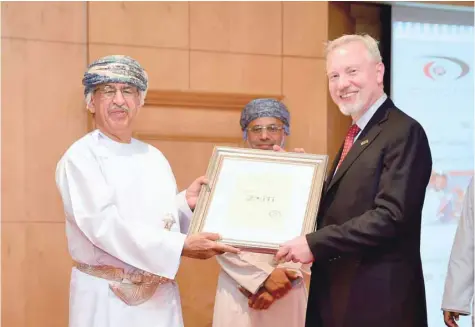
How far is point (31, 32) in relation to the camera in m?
4.41

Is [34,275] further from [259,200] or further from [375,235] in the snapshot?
[375,235]

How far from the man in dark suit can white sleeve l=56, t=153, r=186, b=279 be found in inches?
16.9

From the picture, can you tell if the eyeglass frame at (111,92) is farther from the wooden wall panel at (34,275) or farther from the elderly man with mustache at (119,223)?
the wooden wall panel at (34,275)

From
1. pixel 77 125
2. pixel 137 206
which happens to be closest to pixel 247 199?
pixel 137 206

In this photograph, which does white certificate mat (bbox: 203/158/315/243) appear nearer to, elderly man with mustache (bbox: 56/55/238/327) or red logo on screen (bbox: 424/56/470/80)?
elderly man with mustache (bbox: 56/55/238/327)

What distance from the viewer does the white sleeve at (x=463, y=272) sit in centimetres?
332

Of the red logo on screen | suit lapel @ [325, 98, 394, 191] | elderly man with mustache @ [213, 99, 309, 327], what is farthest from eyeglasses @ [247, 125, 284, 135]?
the red logo on screen

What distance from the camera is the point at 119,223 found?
297 cm

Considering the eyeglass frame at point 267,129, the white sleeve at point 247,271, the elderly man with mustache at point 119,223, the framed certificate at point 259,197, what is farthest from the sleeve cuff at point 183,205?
the eyeglass frame at point 267,129

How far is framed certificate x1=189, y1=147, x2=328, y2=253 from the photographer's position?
301cm

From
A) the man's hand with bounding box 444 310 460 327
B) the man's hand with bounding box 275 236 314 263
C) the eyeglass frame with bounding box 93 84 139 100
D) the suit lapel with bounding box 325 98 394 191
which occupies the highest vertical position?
the eyeglass frame with bounding box 93 84 139 100

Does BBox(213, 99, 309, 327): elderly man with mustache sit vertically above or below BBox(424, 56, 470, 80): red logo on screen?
below

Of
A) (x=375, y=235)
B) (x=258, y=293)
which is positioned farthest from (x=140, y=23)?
(x=375, y=235)

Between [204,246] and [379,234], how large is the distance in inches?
25.5
